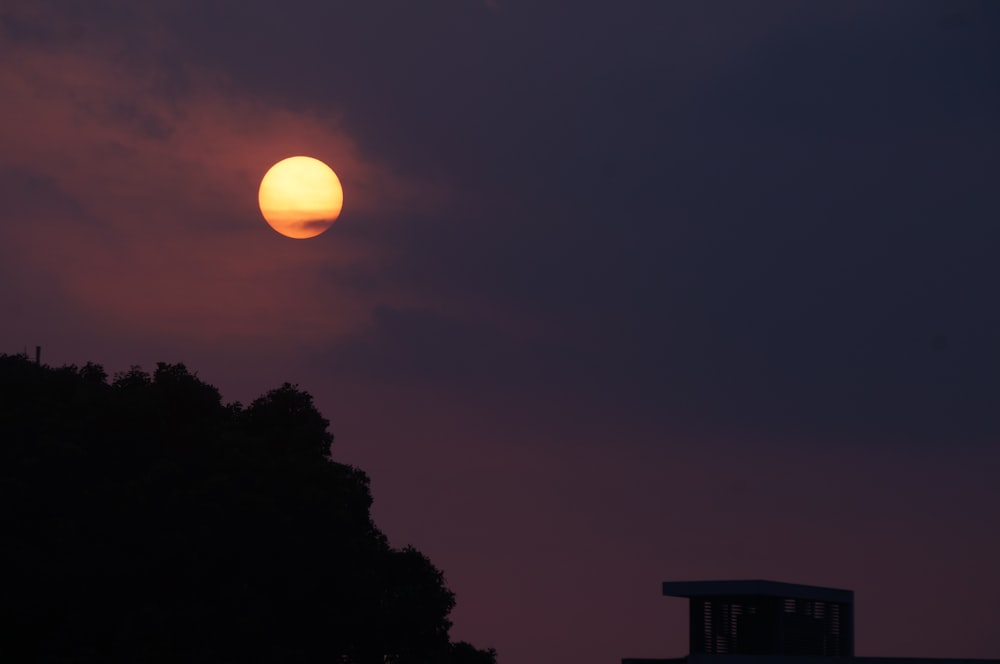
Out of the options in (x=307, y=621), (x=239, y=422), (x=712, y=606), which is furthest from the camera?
(x=239, y=422)

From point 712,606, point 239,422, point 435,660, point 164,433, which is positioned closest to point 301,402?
point 239,422

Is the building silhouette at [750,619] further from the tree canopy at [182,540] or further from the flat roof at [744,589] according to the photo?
the tree canopy at [182,540]

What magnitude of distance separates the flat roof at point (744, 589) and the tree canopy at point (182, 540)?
11504 millimetres

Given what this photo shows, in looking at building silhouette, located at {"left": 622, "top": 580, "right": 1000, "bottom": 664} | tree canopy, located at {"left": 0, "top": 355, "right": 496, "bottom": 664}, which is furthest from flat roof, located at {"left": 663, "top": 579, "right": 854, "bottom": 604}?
tree canopy, located at {"left": 0, "top": 355, "right": 496, "bottom": 664}

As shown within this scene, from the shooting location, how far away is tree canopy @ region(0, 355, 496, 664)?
4359cm

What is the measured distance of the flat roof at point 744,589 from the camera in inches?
1527

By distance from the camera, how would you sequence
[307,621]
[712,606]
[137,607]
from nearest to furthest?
1. [712,606]
2. [137,607]
3. [307,621]

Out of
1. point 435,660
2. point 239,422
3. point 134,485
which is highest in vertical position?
point 239,422

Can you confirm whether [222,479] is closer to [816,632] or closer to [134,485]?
[134,485]

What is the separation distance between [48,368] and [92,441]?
18.8 ft

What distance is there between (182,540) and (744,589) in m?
16.2

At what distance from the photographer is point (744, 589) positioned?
38781mm

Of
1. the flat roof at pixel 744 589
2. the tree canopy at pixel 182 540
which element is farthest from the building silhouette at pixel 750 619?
the tree canopy at pixel 182 540

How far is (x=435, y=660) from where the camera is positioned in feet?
160
